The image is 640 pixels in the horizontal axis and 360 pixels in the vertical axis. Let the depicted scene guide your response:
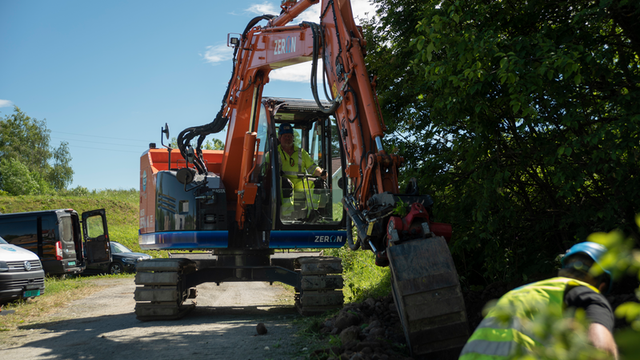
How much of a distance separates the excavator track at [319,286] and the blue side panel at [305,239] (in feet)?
0.96

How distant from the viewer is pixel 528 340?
2.13 meters

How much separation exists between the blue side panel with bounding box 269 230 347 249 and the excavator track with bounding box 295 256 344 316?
29 centimetres

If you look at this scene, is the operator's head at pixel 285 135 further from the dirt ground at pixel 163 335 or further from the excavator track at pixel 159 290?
the dirt ground at pixel 163 335

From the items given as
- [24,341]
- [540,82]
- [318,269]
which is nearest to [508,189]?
[540,82]

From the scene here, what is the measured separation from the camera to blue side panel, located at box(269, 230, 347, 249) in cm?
886

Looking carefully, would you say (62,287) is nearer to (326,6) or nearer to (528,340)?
(326,6)

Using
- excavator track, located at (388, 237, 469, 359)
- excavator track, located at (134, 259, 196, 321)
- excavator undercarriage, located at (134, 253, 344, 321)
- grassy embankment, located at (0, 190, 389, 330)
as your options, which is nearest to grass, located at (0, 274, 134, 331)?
grassy embankment, located at (0, 190, 389, 330)

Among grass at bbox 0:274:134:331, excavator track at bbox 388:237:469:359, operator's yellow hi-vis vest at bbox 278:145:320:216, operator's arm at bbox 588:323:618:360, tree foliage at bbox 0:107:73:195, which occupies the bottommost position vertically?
grass at bbox 0:274:134:331

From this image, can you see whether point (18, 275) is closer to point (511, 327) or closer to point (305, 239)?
point (305, 239)

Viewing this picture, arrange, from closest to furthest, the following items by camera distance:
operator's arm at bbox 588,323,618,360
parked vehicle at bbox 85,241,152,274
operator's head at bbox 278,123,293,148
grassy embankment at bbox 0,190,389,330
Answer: operator's arm at bbox 588,323,618,360
operator's head at bbox 278,123,293,148
grassy embankment at bbox 0,190,389,330
parked vehicle at bbox 85,241,152,274

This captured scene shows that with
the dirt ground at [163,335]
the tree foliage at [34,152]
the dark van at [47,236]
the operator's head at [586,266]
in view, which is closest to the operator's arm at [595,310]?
the operator's head at [586,266]

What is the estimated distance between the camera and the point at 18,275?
1083 centimetres

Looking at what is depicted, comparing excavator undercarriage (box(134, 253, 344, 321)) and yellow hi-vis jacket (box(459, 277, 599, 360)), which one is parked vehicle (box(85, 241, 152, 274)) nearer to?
excavator undercarriage (box(134, 253, 344, 321))

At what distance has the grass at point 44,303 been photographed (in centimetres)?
931
